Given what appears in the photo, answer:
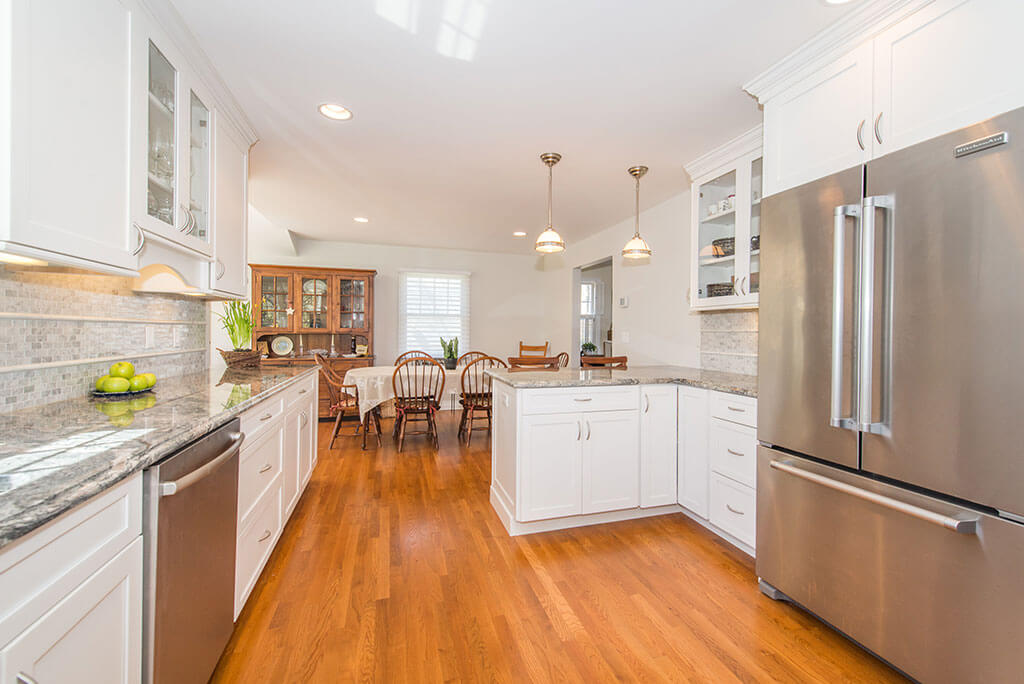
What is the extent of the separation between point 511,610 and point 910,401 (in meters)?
1.67

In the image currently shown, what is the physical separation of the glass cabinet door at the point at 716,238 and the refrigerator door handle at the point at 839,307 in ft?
4.25

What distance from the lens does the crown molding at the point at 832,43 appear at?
158 centimetres

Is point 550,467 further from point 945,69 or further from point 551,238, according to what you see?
point 945,69

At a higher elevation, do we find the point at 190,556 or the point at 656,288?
the point at 656,288

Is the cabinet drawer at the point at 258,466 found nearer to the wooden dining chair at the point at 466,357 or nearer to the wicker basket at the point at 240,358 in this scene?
the wicker basket at the point at 240,358

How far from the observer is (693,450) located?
8.52 ft

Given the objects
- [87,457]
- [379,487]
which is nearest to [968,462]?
[87,457]

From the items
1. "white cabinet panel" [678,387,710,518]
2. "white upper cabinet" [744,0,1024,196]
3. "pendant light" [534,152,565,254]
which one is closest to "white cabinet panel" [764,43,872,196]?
"white upper cabinet" [744,0,1024,196]

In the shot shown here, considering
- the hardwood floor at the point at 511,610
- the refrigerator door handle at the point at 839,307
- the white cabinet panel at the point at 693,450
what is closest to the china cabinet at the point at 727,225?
the white cabinet panel at the point at 693,450

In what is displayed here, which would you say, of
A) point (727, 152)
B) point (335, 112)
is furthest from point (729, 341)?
point (335, 112)

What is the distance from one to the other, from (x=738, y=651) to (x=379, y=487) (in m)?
2.45

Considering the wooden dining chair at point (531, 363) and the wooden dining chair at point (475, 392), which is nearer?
the wooden dining chair at point (531, 363)

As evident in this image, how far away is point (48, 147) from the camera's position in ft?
3.52

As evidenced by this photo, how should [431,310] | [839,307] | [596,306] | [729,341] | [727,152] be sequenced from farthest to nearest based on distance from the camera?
[596,306], [431,310], [729,341], [727,152], [839,307]
